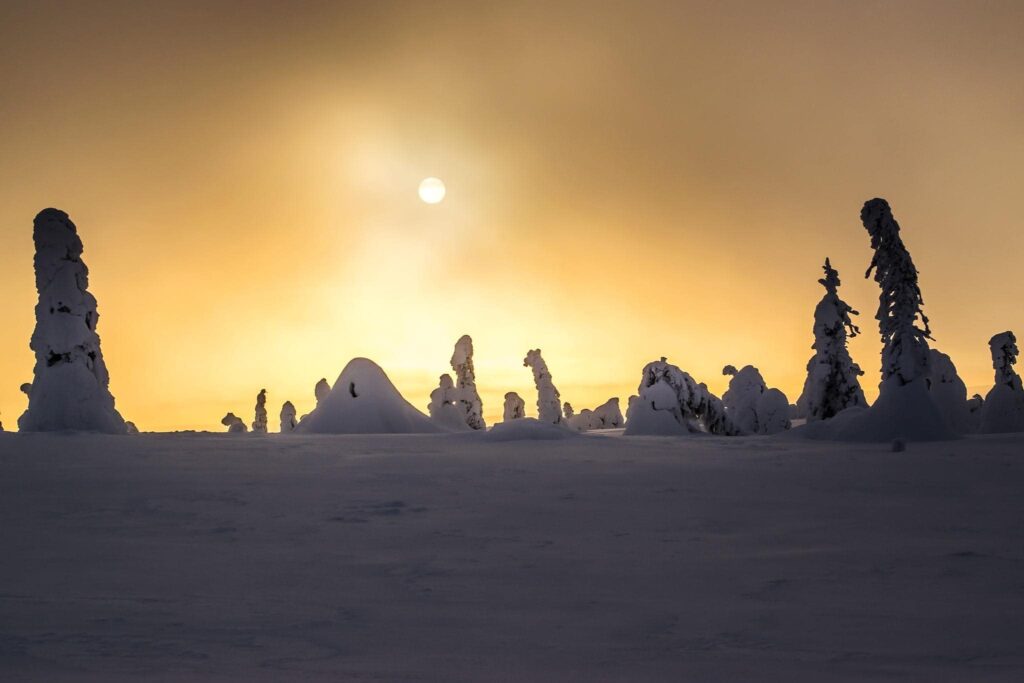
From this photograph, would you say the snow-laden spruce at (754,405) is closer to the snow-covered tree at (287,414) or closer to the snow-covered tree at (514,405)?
the snow-covered tree at (514,405)

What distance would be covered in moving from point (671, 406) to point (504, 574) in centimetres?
2800

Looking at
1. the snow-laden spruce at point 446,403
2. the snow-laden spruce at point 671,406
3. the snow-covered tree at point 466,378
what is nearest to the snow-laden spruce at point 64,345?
the snow-laden spruce at point 671,406

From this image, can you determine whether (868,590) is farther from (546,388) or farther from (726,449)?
(546,388)

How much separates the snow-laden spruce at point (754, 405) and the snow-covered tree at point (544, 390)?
1894cm

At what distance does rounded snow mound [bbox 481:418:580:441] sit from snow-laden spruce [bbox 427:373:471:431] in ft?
88.4

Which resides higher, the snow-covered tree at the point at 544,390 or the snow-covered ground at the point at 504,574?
the snow-covered tree at the point at 544,390

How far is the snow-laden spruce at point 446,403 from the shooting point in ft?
165

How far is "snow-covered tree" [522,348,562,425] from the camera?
202 ft

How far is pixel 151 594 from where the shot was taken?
21.0 feet

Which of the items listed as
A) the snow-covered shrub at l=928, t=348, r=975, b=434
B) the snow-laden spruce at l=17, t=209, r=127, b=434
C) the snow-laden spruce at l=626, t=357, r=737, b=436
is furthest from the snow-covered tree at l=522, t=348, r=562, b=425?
the snow-laden spruce at l=17, t=209, r=127, b=434

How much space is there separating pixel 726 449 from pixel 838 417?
8592mm

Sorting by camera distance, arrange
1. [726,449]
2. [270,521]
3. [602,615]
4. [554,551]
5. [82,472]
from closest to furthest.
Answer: [602,615] < [554,551] < [270,521] < [82,472] < [726,449]

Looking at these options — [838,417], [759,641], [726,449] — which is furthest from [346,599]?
[838,417]

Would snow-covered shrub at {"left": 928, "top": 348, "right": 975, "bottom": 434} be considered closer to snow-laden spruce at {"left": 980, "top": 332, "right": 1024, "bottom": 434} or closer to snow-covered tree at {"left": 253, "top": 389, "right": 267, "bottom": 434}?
snow-laden spruce at {"left": 980, "top": 332, "right": 1024, "bottom": 434}
